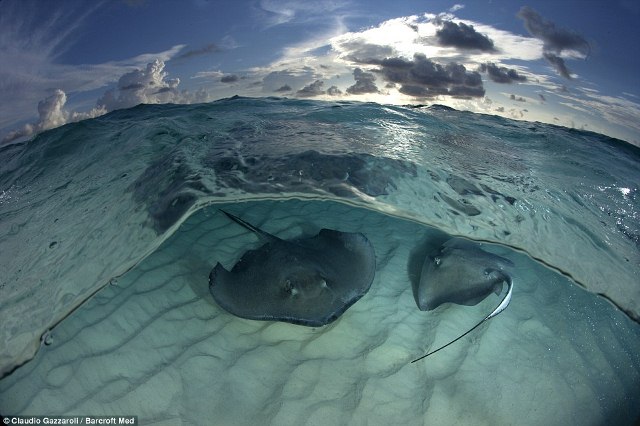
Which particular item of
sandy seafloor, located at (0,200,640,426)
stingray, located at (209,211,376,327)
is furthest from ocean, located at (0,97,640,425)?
stingray, located at (209,211,376,327)

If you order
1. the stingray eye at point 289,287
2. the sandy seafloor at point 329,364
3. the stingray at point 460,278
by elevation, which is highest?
the stingray eye at point 289,287

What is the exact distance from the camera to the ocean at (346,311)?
13.1 ft

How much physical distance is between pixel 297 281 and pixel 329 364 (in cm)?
138

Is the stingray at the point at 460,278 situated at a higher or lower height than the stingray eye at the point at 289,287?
lower

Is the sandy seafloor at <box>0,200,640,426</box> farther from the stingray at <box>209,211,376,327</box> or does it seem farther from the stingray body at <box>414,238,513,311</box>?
the stingray at <box>209,211,376,327</box>

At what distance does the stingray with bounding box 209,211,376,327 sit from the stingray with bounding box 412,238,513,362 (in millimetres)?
1105

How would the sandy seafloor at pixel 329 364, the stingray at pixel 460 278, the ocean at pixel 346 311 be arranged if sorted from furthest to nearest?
the stingray at pixel 460 278 < the ocean at pixel 346 311 < the sandy seafloor at pixel 329 364

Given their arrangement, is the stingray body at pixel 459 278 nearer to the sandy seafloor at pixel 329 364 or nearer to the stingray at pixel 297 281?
the sandy seafloor at pixel 329 364

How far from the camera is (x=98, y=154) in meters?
9.61

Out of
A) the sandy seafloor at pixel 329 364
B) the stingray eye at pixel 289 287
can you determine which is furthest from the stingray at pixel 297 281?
the sandy seafloor at pixel 329 364

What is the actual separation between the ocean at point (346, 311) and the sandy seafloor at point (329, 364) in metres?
0.03

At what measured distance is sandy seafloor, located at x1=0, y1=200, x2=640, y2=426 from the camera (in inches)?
149

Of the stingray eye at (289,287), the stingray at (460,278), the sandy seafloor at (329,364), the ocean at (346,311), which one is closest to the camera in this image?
the sandy seafloor at (329,364)

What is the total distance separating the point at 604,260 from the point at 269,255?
7.09 meters
